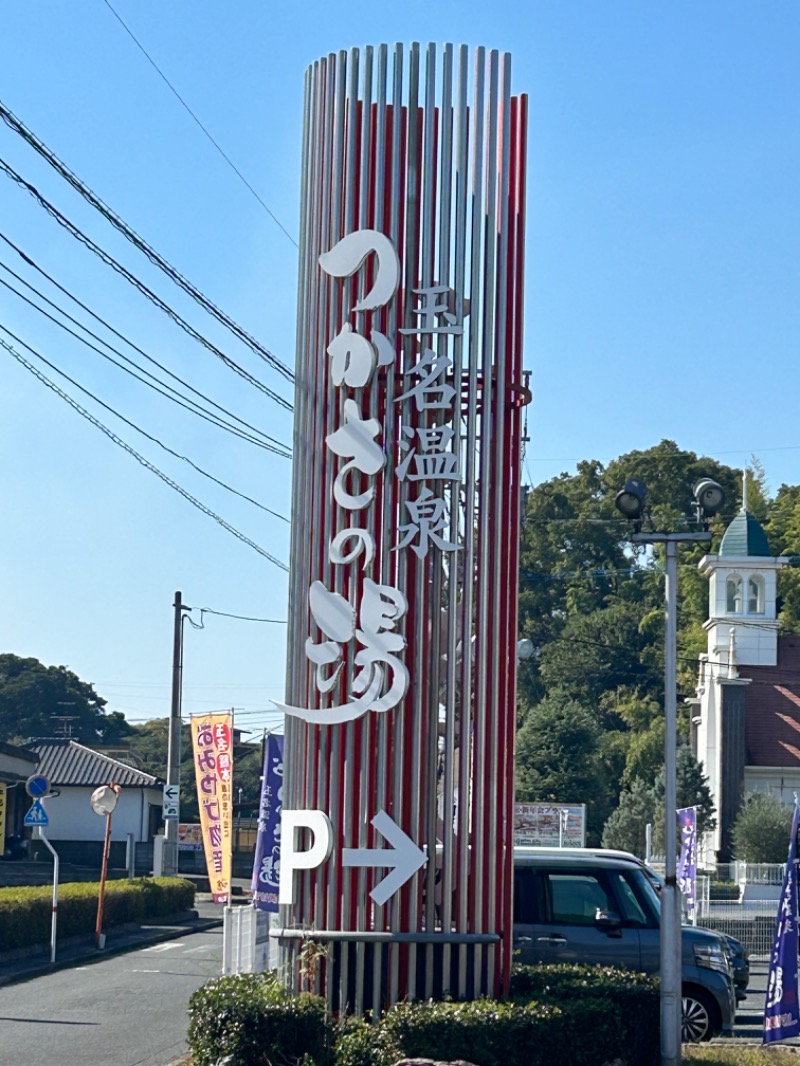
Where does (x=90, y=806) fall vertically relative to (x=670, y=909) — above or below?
below

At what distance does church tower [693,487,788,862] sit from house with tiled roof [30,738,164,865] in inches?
802

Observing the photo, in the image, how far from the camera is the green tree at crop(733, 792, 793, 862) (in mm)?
45562

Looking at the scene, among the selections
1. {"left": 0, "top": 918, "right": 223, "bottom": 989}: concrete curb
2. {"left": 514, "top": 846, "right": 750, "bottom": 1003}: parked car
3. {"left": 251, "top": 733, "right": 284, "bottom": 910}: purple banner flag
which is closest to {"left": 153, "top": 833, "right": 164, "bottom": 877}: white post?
{"left": 0, "top": 918, "right": 223, "bottom": 989}: concrete curb

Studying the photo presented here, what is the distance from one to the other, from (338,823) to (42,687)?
2760 inches

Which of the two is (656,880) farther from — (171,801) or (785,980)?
(171,801)

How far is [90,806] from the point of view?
46.4 metres

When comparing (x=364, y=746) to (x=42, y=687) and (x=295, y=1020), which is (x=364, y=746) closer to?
(x=295, y=1020)

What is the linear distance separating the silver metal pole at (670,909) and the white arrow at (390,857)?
1851mm

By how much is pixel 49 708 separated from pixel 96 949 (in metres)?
57.2

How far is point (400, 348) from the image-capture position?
467 inches

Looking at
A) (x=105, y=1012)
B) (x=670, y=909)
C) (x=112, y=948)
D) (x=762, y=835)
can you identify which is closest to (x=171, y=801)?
(x=112, y=948)

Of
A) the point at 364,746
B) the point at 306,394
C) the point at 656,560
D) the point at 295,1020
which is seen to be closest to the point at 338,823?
the point at 364,746

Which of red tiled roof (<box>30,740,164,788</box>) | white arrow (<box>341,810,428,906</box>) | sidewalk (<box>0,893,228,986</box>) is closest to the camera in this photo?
white arrow (<box>341,810,428,906</box>)

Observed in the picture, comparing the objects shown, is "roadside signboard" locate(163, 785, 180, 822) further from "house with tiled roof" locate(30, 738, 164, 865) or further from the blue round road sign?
the blue round road sign
